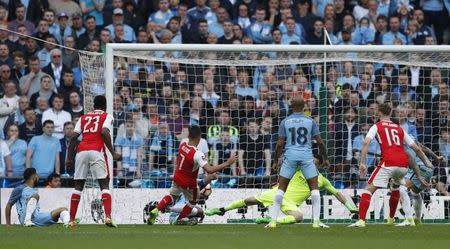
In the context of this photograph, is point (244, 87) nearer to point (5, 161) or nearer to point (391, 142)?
point (5, 161)

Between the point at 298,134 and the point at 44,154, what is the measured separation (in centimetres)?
673

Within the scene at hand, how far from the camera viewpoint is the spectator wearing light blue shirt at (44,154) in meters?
22.3

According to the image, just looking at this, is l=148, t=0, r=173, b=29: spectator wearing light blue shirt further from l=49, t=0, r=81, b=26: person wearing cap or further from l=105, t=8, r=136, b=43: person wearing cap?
l=49, t=0, r=81, b=26: person wearing cap

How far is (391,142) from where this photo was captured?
18.6 metres

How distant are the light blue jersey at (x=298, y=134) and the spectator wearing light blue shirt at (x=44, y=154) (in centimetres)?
639

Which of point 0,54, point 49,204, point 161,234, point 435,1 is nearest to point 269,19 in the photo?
point 435,1

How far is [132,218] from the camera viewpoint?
69.2 feet

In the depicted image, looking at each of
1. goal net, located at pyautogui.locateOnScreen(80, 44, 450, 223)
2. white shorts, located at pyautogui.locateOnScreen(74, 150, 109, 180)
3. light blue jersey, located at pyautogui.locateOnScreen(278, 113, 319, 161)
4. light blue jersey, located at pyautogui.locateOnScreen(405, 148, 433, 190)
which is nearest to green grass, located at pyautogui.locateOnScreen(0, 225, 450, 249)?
light blue jersey, located at pyautogui.locateOnScreen(278, 113, 319, 161)

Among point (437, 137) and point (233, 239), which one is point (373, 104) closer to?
point (437, 137)

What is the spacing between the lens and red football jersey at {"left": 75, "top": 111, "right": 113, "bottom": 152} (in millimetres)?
17828

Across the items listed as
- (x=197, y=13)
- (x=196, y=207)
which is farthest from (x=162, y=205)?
(x=197, y=13)

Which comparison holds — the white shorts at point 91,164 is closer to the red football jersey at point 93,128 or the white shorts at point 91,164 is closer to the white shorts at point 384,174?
the red football jersey at point 93,128

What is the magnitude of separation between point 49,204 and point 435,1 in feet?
36.6

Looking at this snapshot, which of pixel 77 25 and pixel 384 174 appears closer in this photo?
pixel 384 174
